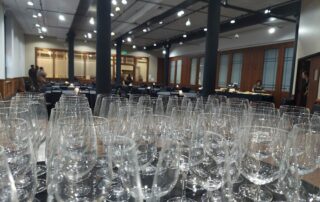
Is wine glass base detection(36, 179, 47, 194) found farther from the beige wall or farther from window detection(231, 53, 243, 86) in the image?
the beige wall

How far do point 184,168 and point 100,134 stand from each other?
38cm

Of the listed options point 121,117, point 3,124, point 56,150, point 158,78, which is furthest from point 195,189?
point 158,78

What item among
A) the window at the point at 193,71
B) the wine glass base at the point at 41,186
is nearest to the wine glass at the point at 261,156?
the wine glass base at the point at 41,186

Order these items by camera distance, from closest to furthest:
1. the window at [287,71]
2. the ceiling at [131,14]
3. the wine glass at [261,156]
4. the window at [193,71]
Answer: the wine glass at [261,156]
the ceiling at [131,14]
the window at [287,71]
the window at [193,71]

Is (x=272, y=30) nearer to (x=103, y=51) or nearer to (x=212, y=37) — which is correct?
(x=212, y=37)

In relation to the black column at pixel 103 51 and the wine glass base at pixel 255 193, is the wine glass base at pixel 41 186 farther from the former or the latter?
the black column at pixel 103 51

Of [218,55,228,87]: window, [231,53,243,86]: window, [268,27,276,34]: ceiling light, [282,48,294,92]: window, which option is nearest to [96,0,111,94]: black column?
[282,48,294,92]: window

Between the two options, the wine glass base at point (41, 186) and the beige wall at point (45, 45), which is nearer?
the wine glass base at point (41, 186)

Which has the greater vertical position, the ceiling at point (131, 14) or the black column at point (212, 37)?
the ceiling at point (131, 14)

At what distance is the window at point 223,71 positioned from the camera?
14398 mm

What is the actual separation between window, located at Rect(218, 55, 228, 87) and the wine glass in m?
13.9

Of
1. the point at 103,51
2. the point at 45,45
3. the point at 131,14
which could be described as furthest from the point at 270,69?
the point at 45,45

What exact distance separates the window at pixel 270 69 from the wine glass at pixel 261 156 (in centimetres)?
1168

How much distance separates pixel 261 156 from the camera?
88 centimetres
